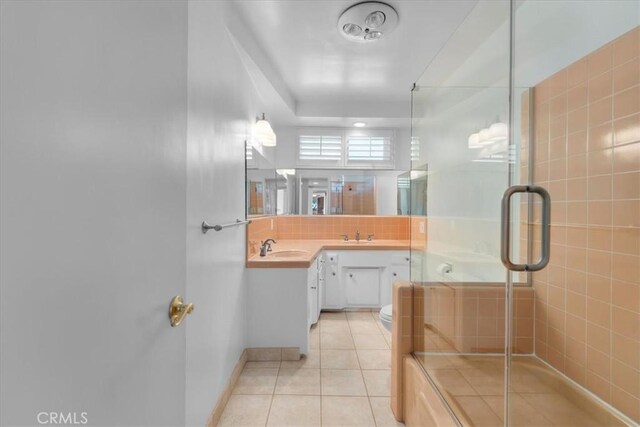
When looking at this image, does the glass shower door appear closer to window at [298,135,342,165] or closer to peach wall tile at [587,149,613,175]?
peach wall tile at [587,149,613,175]

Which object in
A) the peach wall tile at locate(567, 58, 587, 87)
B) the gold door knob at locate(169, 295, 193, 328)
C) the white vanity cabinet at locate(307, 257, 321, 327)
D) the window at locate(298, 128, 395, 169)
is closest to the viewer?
the gold door knob at locate(169, 295, 193, 328)

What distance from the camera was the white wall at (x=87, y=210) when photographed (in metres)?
0.36

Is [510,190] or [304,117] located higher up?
[304,117]

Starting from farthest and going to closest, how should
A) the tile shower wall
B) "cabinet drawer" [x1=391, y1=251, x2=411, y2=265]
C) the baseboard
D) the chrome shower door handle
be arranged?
"cabinet drawer" [x1=391, y1=251, x2=411, y2=265], the baseboard, the tile shower wall, the chrome shower door handle

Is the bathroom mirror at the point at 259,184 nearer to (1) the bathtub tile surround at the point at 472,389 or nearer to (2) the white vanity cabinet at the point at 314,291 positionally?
(2) the white vanity cabinet at the point at 314,291

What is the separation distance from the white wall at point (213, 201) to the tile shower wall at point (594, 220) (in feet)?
6.29

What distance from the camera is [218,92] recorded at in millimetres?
1590

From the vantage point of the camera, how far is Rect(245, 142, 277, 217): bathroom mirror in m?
2.29

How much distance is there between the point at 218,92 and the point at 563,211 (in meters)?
2.06

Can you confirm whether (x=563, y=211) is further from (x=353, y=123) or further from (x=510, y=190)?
(x=353, y=123)

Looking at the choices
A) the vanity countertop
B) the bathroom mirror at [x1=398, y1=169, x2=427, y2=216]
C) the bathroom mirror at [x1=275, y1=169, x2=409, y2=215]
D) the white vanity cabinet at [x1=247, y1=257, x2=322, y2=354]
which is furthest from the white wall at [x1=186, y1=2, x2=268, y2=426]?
the bathroom mirror at [x1=275, y1=169, x2=409, y2=215]

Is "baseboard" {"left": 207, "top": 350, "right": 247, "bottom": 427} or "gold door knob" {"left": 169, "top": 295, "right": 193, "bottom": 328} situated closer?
"gold door knob" {"left": 169, "top": 295, "right": 193, "bottom": 328}

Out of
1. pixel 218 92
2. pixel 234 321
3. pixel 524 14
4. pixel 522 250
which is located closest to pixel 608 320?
pixel 522 250

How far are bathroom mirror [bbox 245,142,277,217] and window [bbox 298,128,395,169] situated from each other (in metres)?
0.61
